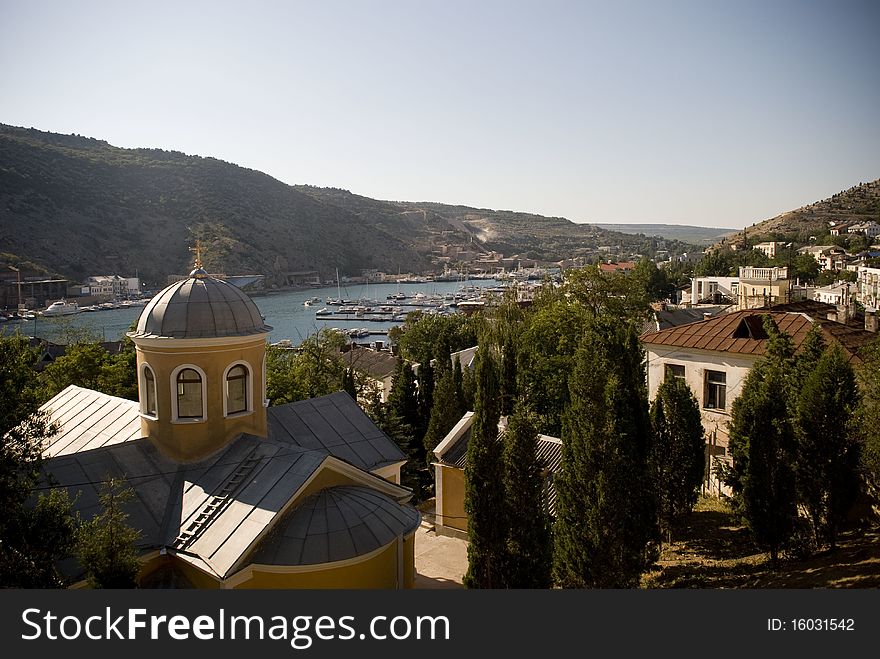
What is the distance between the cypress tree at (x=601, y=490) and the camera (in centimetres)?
1024

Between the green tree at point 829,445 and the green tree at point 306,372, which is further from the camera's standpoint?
the green tree at point 306,372

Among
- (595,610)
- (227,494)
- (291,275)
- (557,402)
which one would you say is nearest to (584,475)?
(595,610)

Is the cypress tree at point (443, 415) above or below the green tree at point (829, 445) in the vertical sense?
below

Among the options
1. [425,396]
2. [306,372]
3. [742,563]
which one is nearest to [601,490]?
[742,563]

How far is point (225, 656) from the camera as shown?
5.79 metres

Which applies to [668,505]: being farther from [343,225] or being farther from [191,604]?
[343,225]

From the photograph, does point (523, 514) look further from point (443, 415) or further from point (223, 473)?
point (443, 415)

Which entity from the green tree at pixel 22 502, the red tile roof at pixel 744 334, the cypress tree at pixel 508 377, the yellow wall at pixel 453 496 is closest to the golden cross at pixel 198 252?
the green tree at pixel 22 502

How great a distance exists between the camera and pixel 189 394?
1148 centimetres

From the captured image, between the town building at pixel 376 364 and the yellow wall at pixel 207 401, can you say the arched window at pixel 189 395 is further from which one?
the town building at pixel 376 364

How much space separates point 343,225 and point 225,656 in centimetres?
15221

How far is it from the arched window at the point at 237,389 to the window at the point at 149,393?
52.3 inches

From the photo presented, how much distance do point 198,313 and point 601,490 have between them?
7966mm

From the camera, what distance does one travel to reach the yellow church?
Result: 369 inches
